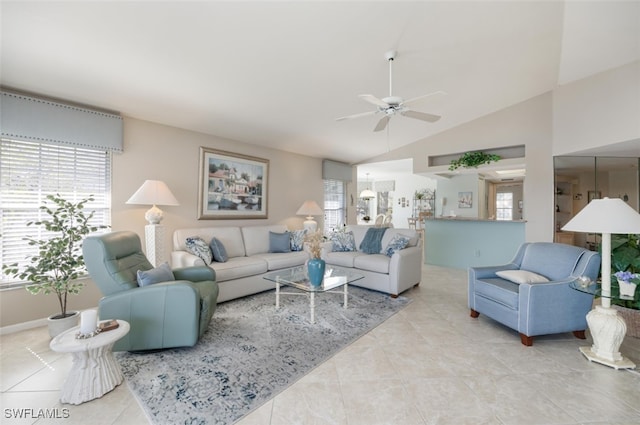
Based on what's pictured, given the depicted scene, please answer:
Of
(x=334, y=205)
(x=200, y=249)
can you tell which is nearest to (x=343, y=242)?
(x=200, y=249)

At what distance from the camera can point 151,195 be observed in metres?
3.35

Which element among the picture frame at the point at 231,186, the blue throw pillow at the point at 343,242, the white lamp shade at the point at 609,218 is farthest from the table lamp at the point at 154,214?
the white lamp shade at the point at 609,218

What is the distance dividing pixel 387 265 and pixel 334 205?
344 cm

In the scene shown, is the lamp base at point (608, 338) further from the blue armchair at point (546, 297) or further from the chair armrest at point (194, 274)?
the chair armrest at point (194, 274)

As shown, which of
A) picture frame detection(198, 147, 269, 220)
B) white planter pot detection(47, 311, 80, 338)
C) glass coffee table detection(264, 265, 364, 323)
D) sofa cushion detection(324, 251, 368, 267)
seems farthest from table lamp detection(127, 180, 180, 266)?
sofa cushion detection(324, 251, 368, 267)

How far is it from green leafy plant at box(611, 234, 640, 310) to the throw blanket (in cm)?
265

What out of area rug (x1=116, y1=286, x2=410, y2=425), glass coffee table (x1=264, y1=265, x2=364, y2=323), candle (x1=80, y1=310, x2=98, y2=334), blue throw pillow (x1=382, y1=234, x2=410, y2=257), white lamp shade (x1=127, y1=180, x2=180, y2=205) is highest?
white lamp shade (x1=127, y1=180, x2=180, y2=205)

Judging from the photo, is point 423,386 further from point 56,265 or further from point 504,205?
point 504,205

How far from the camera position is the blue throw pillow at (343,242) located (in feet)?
15.7

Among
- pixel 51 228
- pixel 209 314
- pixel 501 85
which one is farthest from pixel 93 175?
pixel 501 85

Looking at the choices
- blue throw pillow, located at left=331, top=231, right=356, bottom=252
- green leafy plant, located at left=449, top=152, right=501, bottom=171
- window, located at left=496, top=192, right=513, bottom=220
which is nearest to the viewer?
blue throw pillow, located at left=331, top=231, right=356, bottom=252

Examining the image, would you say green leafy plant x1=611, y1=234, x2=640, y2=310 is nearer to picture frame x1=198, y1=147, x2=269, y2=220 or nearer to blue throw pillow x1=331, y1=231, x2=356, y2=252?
blue throw pillow x1=331, y1=231, x2=356, y2=252

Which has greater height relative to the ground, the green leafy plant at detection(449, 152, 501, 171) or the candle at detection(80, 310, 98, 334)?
the green leafy plant at detection(449, 152, 501, 171)

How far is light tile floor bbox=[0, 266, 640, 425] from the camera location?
5.46 feet
